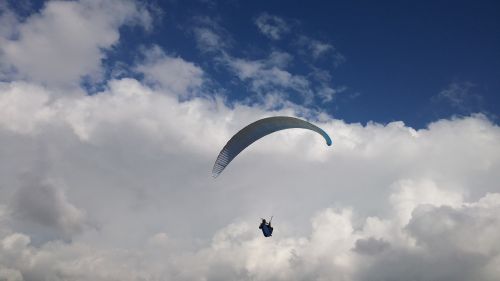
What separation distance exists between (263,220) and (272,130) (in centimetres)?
969

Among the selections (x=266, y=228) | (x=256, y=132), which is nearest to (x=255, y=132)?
(x=256, y=132)

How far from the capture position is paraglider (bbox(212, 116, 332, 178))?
4100 centimetres

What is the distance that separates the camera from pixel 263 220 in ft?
153

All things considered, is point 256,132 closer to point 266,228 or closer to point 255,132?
point 255,132

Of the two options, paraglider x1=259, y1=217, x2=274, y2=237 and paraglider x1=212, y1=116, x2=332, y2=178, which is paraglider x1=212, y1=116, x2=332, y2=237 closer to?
paraglider x1=212, y1=116, x2=332, y2=178

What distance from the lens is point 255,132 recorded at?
42688 millimetres

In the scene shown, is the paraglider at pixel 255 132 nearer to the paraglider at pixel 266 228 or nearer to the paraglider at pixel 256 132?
the paraglider at pixel 256 132

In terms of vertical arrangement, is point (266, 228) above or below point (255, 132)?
below

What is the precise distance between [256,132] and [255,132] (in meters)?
0.16

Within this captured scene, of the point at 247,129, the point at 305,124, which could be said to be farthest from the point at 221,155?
the point at 305,124

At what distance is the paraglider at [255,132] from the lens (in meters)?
41.0

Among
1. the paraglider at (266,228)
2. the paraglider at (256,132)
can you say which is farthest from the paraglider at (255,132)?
the paraglider at (266,228)

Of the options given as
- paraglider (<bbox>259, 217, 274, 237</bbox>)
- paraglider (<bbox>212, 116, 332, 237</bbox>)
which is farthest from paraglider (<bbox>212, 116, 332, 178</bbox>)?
paraglider (<bbox>259, 217, 274, 237</bbox>)

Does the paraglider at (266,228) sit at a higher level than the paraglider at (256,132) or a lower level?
lower
